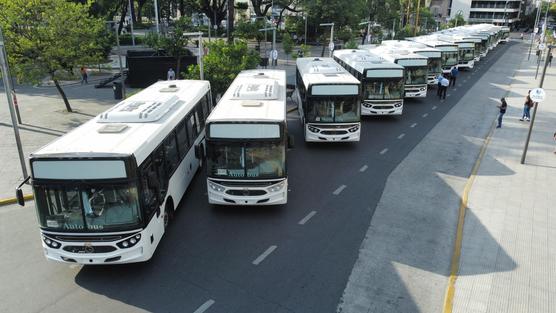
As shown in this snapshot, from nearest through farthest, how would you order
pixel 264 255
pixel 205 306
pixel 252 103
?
1. pixel 205 306
2. pixel 264 255
3. pixel 252 103

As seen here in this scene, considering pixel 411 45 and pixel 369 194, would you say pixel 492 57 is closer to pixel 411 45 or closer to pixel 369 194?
pixel 411 45

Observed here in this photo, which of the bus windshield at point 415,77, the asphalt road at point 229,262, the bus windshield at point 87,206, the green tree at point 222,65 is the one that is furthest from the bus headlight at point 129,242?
the bus windshield at point 415,77

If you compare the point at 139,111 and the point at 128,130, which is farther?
the point at 139,111

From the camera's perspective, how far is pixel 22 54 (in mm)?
23406

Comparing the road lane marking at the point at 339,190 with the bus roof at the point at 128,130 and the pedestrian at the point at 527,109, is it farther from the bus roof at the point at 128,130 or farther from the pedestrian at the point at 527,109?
the pedestrian at the point at 527,109

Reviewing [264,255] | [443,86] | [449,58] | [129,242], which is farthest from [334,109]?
Result: [449,58]

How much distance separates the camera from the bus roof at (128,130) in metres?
9.45

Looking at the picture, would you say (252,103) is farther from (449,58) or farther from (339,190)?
(449,58)

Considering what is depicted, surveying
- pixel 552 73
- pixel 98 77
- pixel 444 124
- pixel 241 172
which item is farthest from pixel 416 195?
pixel 552 73

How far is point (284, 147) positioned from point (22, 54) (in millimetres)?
18136

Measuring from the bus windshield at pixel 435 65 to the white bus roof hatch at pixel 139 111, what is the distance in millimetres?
24821

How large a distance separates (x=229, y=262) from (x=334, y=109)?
10.1 meters

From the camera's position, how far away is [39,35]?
23.1 metres

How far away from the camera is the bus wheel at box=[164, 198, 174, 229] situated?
482 inches
